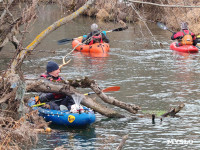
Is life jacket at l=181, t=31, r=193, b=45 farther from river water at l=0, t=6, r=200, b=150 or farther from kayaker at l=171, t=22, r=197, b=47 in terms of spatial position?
river water at l=0, t=6, r=200, b=150

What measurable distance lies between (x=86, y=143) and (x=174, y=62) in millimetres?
9632

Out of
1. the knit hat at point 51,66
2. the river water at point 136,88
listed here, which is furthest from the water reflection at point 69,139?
the knit hat at point 51,66

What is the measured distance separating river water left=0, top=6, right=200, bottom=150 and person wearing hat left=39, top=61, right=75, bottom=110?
1.39 feet

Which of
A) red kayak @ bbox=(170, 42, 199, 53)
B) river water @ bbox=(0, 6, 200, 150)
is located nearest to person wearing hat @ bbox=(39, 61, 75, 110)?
river water @ bbox=(0, 6, 200, 150)

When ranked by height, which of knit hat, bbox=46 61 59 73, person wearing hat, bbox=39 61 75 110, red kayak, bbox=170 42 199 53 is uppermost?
knit hat, bbox=46 61 59 73

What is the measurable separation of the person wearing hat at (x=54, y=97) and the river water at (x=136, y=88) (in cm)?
42

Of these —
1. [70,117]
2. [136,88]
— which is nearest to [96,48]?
[136,88]

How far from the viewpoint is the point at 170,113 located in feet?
32.6

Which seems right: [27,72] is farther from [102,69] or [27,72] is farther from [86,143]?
[86,143]

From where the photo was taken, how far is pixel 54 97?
9.66 m

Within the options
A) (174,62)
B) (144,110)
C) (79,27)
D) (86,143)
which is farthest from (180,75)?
(79,27)

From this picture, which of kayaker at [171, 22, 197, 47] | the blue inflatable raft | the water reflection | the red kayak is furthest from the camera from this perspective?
kayaker at [171, 22, 197, 47]

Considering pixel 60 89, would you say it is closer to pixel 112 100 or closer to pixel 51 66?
pixel 51 66

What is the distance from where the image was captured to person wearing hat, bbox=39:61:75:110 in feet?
30.9
